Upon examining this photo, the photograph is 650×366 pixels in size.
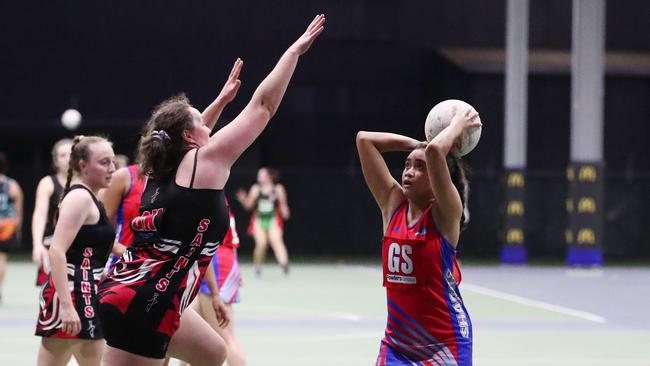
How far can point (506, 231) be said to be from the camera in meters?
26.5

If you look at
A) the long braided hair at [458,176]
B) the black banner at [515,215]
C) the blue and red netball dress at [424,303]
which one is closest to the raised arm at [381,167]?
the long braided hair at [458,176]

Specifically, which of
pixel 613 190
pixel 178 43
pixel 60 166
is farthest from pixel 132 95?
pixel 60 166

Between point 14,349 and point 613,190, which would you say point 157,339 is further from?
point 613,190

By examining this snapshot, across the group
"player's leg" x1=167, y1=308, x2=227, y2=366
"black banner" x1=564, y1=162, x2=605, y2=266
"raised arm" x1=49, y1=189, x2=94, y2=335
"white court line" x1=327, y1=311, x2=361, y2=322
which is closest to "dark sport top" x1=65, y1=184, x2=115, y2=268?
"raised arm" x1=49, y1=189, x2=94, y2=335

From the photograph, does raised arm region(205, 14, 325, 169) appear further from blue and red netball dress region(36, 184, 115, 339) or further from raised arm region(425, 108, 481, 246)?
blue and red netball dress region(36, 184, 115, 339)

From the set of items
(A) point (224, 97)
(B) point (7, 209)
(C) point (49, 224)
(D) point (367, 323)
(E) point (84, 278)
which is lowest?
(D) point (367, 323)

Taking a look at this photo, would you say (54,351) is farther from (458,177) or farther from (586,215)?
(586,215)

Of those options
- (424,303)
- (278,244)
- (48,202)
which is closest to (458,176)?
(424,303)

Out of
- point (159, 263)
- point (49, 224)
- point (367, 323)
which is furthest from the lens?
point (367, 323)

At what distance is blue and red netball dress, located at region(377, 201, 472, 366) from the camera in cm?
574

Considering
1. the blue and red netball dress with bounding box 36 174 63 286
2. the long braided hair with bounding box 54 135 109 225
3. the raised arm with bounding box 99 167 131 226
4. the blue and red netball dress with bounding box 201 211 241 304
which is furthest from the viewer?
the blue and red netball dress with bounding box 201 211 241 304

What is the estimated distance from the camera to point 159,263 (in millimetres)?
5695

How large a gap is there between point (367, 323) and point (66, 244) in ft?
25.3

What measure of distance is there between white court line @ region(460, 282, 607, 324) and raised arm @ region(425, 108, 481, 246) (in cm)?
925
